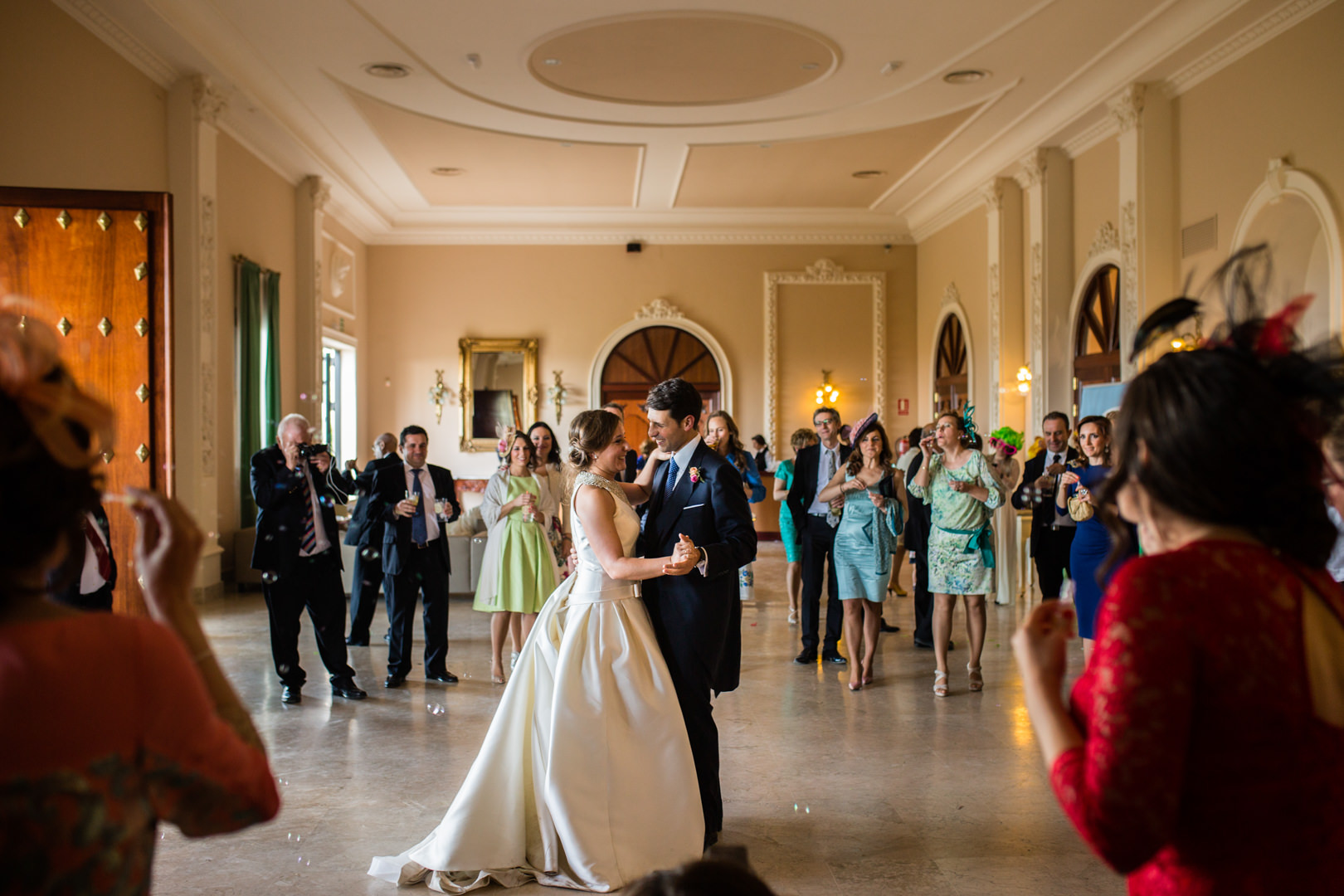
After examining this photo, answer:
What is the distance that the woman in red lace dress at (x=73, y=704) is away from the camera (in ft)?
3.35

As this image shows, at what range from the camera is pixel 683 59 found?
9.14 meters

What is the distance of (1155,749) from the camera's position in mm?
1114

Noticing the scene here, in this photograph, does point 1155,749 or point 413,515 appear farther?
point 413,515

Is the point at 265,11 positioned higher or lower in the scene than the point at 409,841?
higher

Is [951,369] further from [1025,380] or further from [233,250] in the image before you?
[233,250]

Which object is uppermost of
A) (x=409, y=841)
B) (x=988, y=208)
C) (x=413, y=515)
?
(x=988, y=208)

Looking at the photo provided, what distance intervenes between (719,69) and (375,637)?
19.8ft

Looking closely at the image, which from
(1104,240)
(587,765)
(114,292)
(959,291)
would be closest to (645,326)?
(959,291)

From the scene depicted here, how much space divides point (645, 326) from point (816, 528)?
9.72 m

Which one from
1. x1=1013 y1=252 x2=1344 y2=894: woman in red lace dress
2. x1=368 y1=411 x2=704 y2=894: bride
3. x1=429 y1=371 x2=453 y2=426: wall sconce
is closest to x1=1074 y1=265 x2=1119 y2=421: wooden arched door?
x1=368 y1=411 x2=704 y2=894: bride

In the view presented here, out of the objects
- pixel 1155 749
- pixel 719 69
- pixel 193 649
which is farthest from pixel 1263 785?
pixel 719 69

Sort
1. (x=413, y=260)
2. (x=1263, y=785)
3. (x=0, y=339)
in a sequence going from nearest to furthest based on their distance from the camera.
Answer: (x=0, y=339)
(x=1263, y=785)
(x=413, y=260)

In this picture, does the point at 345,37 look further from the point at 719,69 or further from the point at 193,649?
the point at 193,649

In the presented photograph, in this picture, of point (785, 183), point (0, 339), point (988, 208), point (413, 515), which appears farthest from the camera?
point (785, 183)
